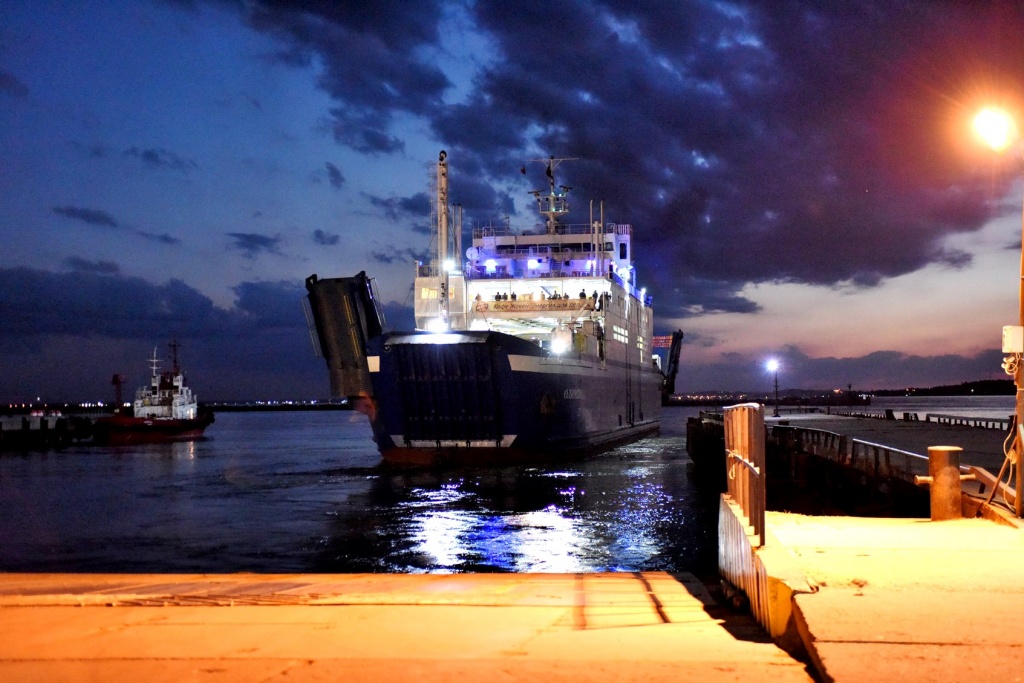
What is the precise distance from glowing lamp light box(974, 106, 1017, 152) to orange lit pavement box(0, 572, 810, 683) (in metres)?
5.34

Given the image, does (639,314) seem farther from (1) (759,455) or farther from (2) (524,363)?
(1) (759,455)

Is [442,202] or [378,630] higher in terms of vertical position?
[442,202]

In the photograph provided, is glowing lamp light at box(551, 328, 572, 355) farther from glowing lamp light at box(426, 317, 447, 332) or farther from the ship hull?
the ship hull

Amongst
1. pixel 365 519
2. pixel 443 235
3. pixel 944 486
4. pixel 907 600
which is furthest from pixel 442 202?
pixel 907 600

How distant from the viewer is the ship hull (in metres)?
57.7

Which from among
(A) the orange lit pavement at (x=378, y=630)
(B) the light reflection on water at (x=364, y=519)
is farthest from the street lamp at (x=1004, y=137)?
(B) the light reflection on water at (x=364, y=519)

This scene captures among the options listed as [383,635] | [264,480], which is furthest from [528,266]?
[383,635]

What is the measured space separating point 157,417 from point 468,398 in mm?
40621

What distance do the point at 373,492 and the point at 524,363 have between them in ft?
19.9

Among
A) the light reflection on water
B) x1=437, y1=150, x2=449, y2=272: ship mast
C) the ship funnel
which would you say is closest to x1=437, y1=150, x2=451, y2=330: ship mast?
x1=437, y1=150, x2=449, y2=272: ship mast

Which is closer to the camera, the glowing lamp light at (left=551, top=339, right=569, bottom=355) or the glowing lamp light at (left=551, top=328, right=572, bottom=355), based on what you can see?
the glowing lamp light at (left=551, top=339, right=569, bottom=355)

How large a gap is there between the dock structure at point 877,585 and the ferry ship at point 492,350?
58.7 ft

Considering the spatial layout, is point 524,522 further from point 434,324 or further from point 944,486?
point 434,324

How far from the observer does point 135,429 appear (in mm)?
57750
